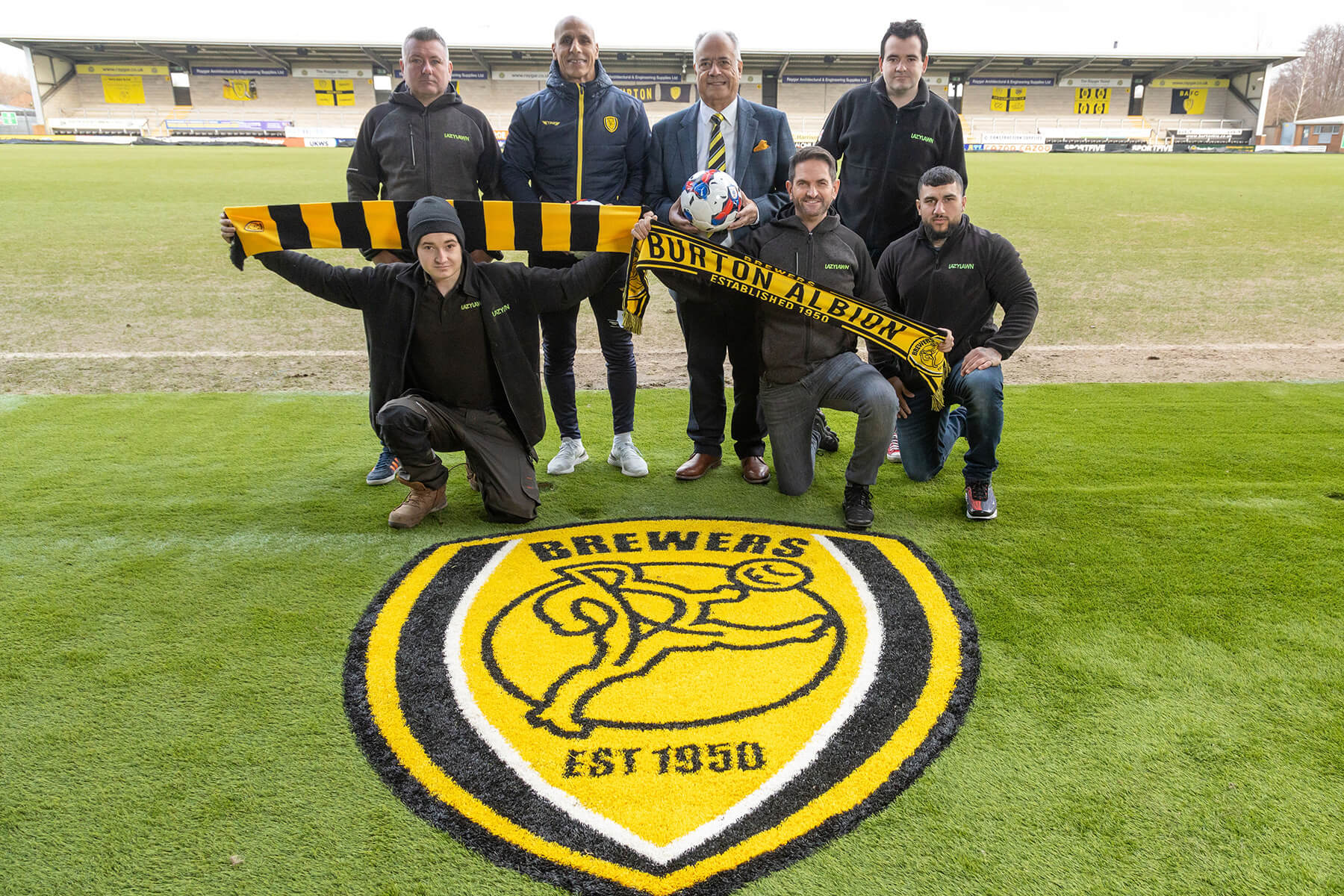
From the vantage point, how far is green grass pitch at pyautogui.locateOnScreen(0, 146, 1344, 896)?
6.05ft

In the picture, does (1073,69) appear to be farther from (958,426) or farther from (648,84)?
(958,426)

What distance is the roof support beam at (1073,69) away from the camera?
48594 mm

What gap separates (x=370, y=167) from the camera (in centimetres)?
385

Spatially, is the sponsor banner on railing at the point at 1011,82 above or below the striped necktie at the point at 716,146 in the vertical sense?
above

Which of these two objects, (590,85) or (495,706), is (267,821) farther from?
(590,85)

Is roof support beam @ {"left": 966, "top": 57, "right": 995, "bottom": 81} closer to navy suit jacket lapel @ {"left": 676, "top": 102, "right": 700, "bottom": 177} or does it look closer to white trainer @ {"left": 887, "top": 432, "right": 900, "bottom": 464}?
white trainer @ {"left": 887, "top": 432, "right": 900, "bottom": 464}

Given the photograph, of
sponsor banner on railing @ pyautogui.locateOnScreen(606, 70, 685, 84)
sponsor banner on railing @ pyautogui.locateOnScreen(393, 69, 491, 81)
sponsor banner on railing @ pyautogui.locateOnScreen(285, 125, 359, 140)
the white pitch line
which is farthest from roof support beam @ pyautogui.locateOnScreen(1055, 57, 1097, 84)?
the white pitch line

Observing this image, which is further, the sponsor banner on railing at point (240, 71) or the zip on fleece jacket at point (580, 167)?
the sponsor banner on railing at point (240, 71)

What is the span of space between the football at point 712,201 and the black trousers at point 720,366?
333 millimetres

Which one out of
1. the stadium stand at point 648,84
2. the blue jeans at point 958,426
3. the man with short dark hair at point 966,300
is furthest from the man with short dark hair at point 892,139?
the stadium stand at point 648,84

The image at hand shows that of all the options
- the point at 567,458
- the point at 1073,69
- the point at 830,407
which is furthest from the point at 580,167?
the point at 1073,69

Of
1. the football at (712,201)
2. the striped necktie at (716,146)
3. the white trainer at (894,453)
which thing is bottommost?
the white trainer at (894,453)

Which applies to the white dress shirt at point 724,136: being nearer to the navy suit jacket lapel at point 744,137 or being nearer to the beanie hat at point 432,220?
the navy suit jacket lapel at point 744,137

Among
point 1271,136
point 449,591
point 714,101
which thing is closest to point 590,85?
point 714,101
